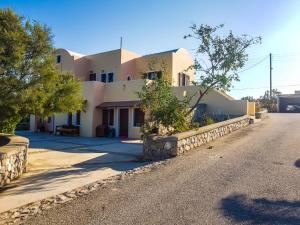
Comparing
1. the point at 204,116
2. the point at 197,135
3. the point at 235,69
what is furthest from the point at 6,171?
the point at 204,116

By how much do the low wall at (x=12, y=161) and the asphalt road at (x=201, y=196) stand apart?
10.9 ft

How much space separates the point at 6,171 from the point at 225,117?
53.7ft

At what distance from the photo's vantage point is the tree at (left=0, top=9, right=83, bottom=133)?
11273 mm

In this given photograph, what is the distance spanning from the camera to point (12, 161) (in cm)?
953

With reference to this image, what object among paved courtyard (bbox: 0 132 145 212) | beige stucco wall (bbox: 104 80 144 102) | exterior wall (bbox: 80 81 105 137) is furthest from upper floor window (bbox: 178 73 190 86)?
paved courtyard (bbox: 0 132 145 212)

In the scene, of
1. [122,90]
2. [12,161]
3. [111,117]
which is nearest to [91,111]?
[111,117]

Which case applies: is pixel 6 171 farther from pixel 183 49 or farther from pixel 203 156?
pixel 183 49

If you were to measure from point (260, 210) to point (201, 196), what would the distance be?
1352 millimetres

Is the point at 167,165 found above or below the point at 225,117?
below

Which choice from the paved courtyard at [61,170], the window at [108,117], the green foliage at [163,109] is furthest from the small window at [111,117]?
the green foliage at [163,109]

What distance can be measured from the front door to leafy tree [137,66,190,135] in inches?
397

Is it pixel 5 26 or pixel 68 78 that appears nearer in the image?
pixel 5 26

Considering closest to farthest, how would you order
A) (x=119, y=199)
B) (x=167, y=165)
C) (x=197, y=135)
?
(x=119, y=199) < (x=167, y=165) < (x=197, y=135)

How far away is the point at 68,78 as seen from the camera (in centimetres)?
1429
